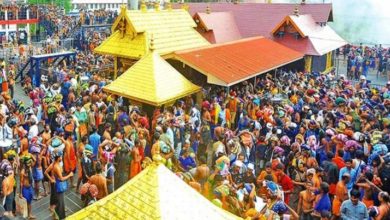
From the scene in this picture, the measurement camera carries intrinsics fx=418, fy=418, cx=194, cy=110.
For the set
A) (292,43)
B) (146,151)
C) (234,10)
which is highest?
(234,10)

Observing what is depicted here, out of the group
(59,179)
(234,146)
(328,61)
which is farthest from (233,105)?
(328,61)

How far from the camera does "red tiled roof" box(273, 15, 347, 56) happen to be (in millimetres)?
24406

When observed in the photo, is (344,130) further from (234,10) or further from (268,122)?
(234,10)

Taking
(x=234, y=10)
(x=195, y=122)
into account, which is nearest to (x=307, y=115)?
(x=195, y=122)

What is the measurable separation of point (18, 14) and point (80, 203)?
34967 mm

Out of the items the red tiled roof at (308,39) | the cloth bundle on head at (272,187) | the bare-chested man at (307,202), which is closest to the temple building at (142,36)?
the red tiled roof at (308,39)

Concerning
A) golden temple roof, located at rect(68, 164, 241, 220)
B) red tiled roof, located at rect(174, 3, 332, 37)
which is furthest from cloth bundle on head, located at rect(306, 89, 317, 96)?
red tiled roof, located at rect(174, 3, 332, 37)

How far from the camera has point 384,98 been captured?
15172mm

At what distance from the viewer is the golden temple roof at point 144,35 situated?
1775cm

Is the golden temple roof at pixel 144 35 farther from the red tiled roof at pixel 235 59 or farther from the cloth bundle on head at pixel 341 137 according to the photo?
the cloth bundle on head at pixel 341 137

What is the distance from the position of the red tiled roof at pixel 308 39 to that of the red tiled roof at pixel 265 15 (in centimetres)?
145

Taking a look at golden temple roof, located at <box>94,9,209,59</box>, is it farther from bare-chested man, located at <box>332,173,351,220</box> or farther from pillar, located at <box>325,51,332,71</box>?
bare-chested man, located at <box>332,173,351,220</box>

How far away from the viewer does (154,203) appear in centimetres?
400

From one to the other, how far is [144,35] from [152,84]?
14.0ft
